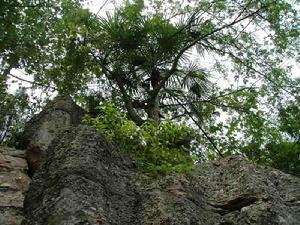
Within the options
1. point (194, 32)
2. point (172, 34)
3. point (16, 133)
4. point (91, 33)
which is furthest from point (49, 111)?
point (194, 32)

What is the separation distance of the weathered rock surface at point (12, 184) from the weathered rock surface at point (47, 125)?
0.21m

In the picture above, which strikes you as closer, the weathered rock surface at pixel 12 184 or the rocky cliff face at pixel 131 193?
the rocky cliff face at pixel 131 193

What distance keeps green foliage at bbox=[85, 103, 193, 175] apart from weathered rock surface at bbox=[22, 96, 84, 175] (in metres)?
1.60

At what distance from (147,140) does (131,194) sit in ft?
3.93

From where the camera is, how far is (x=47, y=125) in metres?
8.61

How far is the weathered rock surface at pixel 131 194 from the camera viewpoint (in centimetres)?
413

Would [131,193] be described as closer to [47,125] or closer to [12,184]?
[12,184]

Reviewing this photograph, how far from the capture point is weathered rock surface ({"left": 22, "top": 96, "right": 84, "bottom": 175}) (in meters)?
7.68

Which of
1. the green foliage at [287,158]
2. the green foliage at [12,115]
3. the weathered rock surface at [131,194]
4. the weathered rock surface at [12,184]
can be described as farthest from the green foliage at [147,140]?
the green foliage at [12,115]

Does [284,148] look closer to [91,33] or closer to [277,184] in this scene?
[277,184]

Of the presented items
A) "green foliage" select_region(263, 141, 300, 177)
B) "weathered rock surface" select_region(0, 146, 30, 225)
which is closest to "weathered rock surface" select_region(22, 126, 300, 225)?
"weathered rock surface" select_region(0, 146, 30, 225)

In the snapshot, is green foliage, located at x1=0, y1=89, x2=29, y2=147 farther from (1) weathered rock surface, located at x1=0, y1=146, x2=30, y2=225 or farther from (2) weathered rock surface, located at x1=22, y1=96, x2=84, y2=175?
(1) weathered rock surface, located at x1=0, y1=146, x2=30, y2=225

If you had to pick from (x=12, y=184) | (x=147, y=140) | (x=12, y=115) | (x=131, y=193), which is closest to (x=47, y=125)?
(x=12, y=184)

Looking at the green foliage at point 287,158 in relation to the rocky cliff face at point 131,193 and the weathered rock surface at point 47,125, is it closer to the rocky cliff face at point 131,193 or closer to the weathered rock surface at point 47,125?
the rocky cliff face at point 131,193
